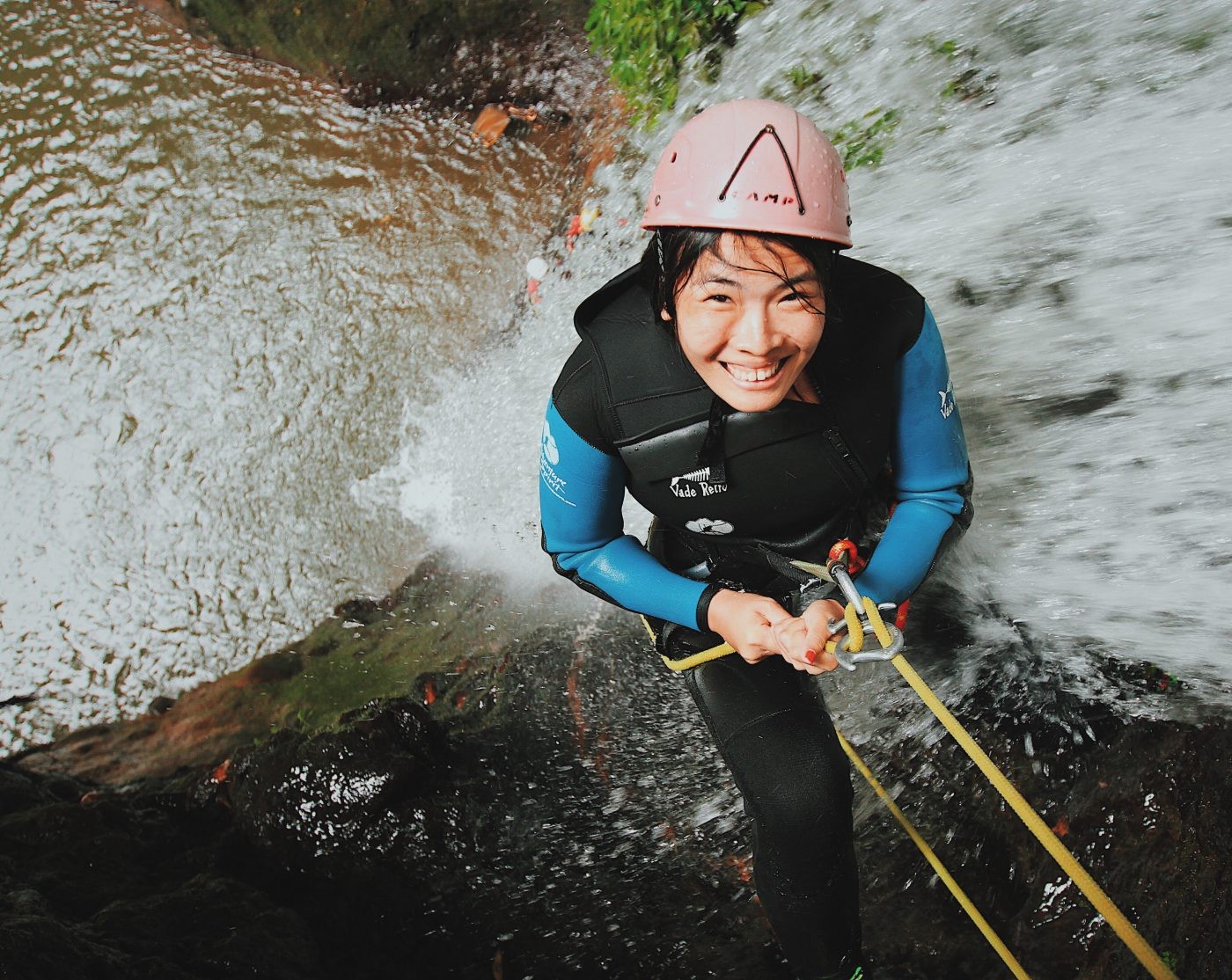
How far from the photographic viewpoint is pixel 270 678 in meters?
4.47

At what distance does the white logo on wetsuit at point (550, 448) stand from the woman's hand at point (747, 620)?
0.50 metres

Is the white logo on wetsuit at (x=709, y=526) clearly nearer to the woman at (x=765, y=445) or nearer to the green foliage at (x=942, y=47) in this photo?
the woman at (x=765, y=445)

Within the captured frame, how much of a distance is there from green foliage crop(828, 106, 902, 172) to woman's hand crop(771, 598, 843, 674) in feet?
8.76

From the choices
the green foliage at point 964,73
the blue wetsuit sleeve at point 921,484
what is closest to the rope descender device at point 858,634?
the blue wetsuit sleeve at point 921,484

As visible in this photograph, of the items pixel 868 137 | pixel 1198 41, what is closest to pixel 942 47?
pixel 868 137

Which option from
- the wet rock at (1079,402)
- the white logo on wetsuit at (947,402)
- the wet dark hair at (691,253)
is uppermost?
the wet dark hair at (691,253)

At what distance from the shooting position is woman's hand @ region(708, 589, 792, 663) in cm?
194

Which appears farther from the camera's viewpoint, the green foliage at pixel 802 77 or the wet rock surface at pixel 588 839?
the green foliage at pixel 802 77

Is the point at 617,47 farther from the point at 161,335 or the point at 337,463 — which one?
the point at 161,335

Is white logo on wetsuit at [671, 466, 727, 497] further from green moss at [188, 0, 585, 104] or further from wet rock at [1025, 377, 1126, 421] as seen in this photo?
green moss at [188, 0, 585, 104]

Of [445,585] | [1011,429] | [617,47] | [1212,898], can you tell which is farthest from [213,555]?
[1212,898]

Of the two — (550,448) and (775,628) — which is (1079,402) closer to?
(775,628)

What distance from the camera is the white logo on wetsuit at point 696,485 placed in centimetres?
204

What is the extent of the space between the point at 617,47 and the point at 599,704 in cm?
380
